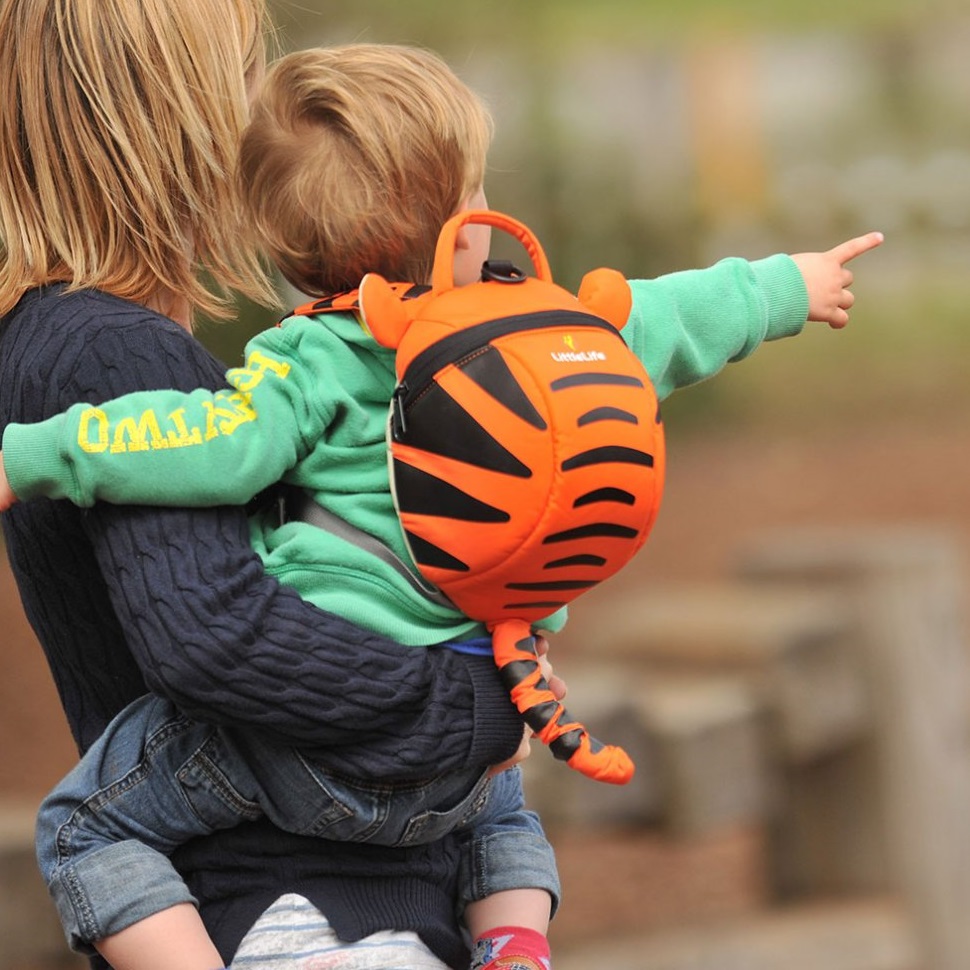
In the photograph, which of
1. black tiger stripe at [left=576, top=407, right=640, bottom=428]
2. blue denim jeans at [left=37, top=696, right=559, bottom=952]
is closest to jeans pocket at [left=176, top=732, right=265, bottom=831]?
Result: blue denim jeans at [left=37, top=696, right=559, bottom=952]

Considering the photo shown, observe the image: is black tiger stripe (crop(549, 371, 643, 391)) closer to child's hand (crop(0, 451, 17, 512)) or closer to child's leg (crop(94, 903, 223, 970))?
child's hand (crop(0, 451, 17, 512))

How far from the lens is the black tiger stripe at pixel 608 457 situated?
1589 millimetres

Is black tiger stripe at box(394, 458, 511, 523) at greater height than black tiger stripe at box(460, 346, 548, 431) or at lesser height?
lesser

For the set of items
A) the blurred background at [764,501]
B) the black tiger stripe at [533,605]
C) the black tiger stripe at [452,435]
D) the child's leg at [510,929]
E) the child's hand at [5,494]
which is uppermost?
the black tiger stripe at [452,435]

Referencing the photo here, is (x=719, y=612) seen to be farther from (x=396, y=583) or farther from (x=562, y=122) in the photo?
(x=562, y=122)

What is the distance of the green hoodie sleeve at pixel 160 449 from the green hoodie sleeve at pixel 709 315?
1.38 feet

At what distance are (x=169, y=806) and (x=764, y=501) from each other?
9270 millimetres

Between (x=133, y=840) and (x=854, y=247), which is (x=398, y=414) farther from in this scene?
(x=854, y=247)

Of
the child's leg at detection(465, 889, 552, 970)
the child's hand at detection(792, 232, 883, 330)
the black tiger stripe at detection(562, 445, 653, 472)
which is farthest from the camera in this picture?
the child's hand at detection(792, 232, 883, 330)

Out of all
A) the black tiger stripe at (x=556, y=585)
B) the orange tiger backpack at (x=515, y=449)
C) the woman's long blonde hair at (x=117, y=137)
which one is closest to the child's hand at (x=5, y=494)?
the woman's long blonde hair at (x=117, y=137)

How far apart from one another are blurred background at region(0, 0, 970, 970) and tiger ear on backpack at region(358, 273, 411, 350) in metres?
0.73

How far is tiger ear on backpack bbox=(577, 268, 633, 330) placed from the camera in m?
1.74

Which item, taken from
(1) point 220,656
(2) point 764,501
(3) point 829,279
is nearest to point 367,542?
(1) point 220,656

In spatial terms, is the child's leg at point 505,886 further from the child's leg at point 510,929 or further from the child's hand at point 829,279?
the child's hand at point 829,279
